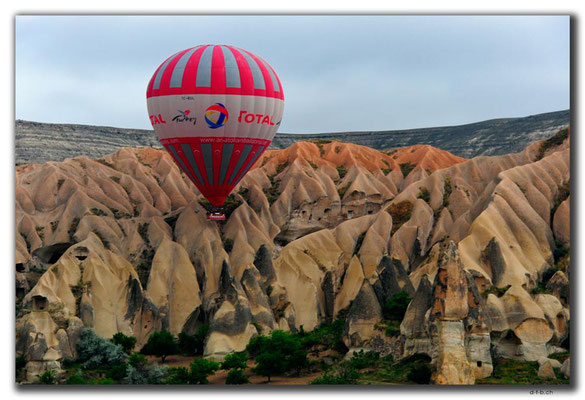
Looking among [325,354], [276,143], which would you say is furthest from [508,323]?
[276,143]

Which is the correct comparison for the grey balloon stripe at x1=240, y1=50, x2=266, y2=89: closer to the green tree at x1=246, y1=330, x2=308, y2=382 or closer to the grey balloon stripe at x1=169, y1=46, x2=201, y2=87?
the grey balloon stripe at x1=169, y1=46, x2=201, y2=87

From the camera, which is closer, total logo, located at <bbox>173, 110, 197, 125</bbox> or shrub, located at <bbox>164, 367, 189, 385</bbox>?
shrub, located at <bbox>164, 367, 189, 385</bbox>

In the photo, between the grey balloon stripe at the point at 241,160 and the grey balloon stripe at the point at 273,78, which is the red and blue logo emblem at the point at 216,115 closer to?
the grey balloon stripe at the point at 241,160

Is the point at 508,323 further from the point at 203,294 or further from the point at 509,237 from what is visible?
the point at 203,294

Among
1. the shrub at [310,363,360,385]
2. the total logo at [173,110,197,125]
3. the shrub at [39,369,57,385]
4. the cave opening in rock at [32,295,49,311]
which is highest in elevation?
the total logo at [173,110,197,125]

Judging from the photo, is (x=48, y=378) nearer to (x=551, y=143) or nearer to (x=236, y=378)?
(x=236, y=378)

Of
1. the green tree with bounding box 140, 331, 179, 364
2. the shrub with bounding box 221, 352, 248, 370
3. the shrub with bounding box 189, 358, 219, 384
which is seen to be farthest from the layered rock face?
the shrub with bounding box 189, 358, 219, 384
